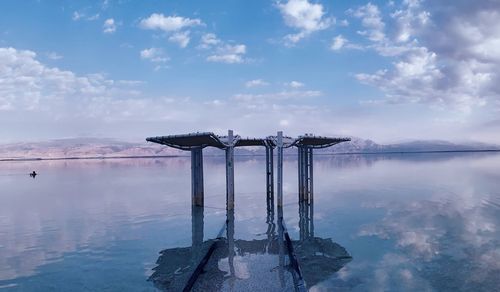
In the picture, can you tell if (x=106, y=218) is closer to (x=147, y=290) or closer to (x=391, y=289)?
(x=147, y=290)

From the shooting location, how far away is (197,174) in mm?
29219

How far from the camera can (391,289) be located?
12203mm

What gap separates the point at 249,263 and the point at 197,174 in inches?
610

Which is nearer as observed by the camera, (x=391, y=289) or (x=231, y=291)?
(x=231, y=291)

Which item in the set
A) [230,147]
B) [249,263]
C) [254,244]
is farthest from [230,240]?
[230,147]

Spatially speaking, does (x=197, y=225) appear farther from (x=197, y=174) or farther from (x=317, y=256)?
(x=317, y=256)

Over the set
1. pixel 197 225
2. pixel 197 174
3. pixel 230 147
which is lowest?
pixel 197 225

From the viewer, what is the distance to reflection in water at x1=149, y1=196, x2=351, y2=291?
1223 centimetres

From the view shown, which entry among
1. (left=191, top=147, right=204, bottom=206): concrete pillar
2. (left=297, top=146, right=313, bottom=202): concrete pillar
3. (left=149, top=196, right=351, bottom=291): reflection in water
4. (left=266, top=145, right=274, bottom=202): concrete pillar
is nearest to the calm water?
(left=149, top=196, right=351, bottom=291): reflection in water

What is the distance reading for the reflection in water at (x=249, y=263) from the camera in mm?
12234

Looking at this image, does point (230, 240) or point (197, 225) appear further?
point (197, 225)

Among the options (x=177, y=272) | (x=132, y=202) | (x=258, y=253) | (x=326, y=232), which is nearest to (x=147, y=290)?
(x=177, y=272)

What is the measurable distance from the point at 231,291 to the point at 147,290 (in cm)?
307

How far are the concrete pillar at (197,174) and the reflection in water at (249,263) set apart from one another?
866 centimetres
